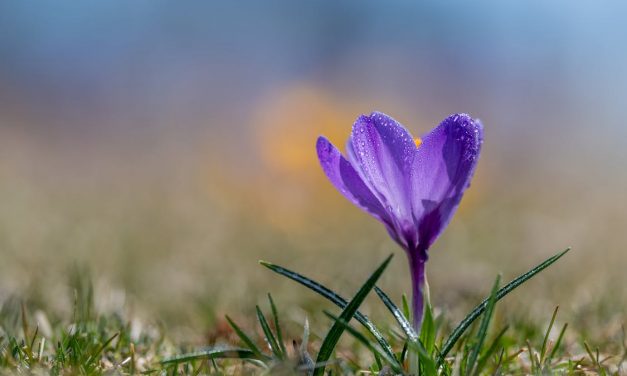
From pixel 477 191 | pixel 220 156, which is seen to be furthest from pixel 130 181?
pixel 477 191

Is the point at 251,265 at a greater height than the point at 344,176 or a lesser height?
lesser

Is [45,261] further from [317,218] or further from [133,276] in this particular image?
[317,218]

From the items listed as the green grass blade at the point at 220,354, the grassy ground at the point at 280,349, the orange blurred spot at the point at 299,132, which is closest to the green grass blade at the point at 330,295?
the grassy ground at the point at 280,349

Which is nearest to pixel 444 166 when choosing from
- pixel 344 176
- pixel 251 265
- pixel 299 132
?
pixel 344 176

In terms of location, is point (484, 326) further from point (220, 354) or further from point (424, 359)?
point (220, 354)

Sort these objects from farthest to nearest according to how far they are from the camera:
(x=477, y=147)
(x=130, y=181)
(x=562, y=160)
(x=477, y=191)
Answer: (x=562, y=160)
(x=130, y=181)
(x=477, y=191)
(x=477, y=147)

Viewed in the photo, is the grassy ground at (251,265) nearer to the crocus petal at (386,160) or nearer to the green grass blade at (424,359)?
the green grass blade at (424,359)
